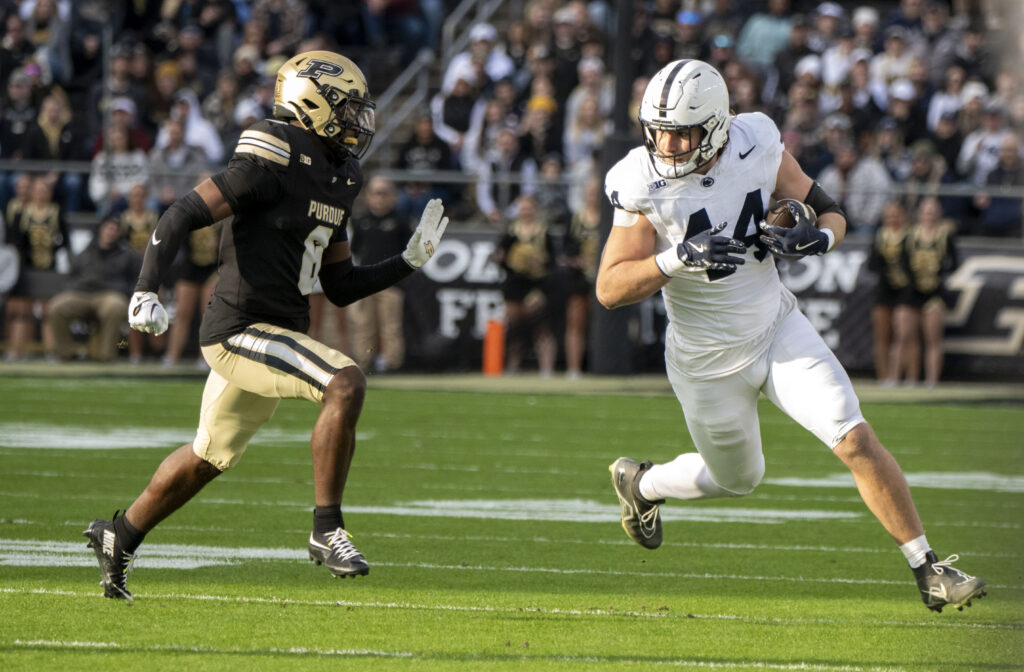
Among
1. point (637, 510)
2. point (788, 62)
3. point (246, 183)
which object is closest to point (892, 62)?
point (788, 62)

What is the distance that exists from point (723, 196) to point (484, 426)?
19.4ft

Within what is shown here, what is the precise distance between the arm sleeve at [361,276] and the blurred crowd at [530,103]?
9.02m

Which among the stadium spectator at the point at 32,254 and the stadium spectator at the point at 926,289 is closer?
the stadium spectator at the point at 926,289

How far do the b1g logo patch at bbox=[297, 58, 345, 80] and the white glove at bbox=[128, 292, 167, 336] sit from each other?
959mm

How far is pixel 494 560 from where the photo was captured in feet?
20.4

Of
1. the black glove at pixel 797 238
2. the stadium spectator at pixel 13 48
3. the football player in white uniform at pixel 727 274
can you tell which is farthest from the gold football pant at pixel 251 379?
the stadium spectator at pixel 13 48

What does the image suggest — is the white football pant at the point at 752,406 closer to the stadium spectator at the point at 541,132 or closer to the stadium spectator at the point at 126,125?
the stadium spectator at the point at 541,132

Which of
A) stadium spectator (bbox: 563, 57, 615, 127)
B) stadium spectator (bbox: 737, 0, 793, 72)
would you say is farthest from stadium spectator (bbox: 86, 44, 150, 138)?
stadium spectator (bbox: 737, 0, 793, 72)

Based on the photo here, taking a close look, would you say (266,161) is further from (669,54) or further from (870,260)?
(669,54)

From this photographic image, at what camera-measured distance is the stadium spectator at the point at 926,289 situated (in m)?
14.2

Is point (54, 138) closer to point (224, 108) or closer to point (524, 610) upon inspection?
point (224, 108)

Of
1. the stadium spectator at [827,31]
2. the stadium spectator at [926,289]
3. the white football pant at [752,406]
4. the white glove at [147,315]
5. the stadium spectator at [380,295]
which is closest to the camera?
the white glove at [147,315]

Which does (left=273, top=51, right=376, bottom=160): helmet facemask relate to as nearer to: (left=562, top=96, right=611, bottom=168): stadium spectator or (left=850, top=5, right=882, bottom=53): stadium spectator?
(left=562, top=96, right=611, bottom=168): stadium spectator

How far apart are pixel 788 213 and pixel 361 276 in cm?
142
